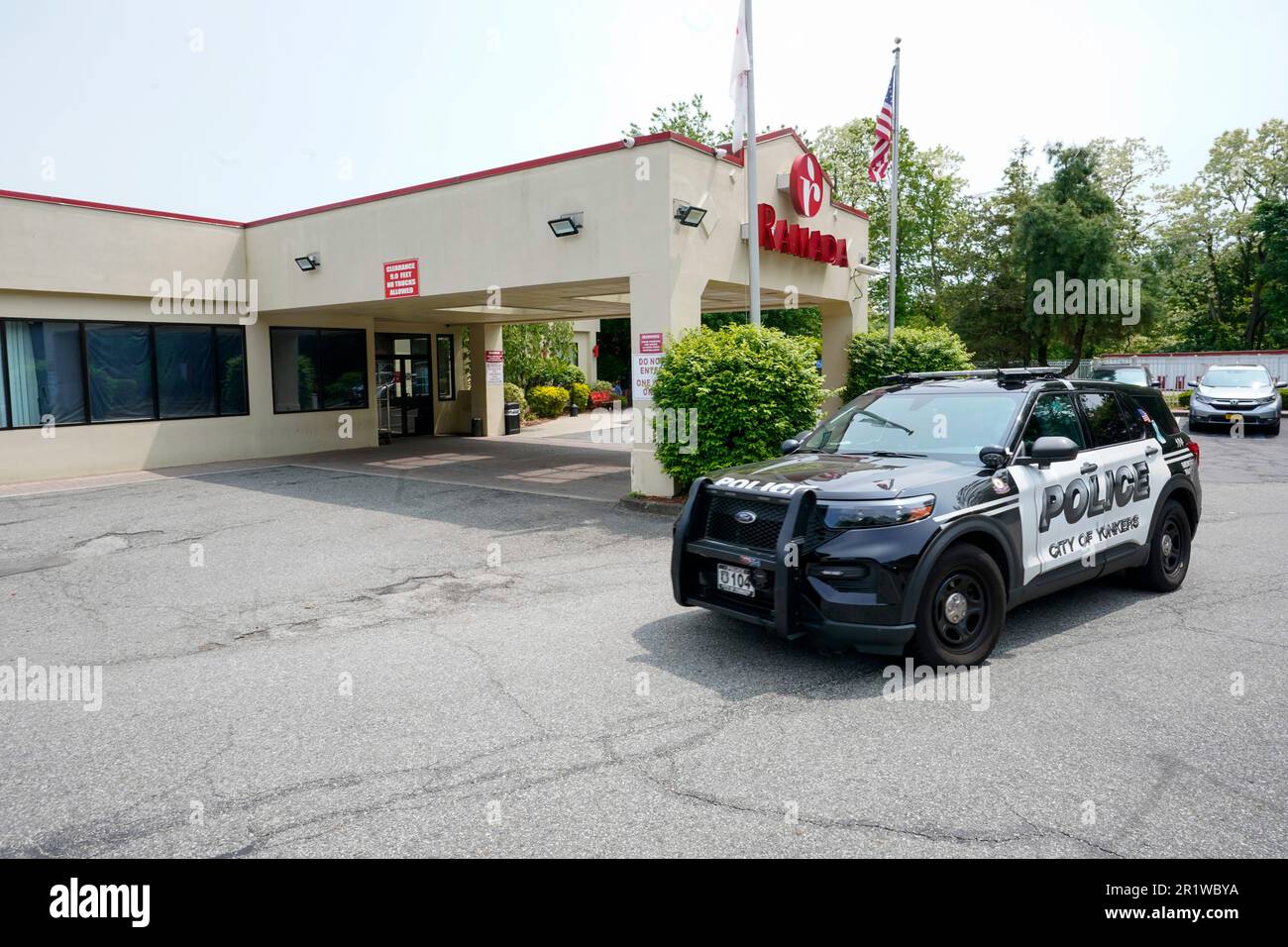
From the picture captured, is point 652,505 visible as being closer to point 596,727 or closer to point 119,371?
point 596,727

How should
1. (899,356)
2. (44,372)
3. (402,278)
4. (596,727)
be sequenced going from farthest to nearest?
(899,356)
(44,372)
(402,278)
(596,727)

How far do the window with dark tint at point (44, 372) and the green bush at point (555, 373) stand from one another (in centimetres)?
1609

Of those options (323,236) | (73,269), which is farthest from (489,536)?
(73,269)

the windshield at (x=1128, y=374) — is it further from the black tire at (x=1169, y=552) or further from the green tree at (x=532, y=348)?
the green tree at (x=532, y=348)

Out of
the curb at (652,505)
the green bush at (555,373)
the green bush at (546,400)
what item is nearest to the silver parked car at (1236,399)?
the curb at (652,505)

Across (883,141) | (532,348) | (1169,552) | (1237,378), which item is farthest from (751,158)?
(532,348)

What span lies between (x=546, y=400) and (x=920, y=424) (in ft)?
81.7

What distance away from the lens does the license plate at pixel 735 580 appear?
530 centimetres

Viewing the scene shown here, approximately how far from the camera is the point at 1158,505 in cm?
684

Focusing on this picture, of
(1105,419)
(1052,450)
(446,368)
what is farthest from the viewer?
(446,368)

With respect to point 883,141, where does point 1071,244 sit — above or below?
above

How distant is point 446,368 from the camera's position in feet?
77.6

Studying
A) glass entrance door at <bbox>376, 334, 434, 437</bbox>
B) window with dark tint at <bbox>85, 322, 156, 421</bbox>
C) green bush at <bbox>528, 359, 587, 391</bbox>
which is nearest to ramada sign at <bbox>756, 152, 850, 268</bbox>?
glass entrance door at <bbox>376, 334, 434, 437</bbox>

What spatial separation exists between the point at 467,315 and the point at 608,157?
9.85 m
